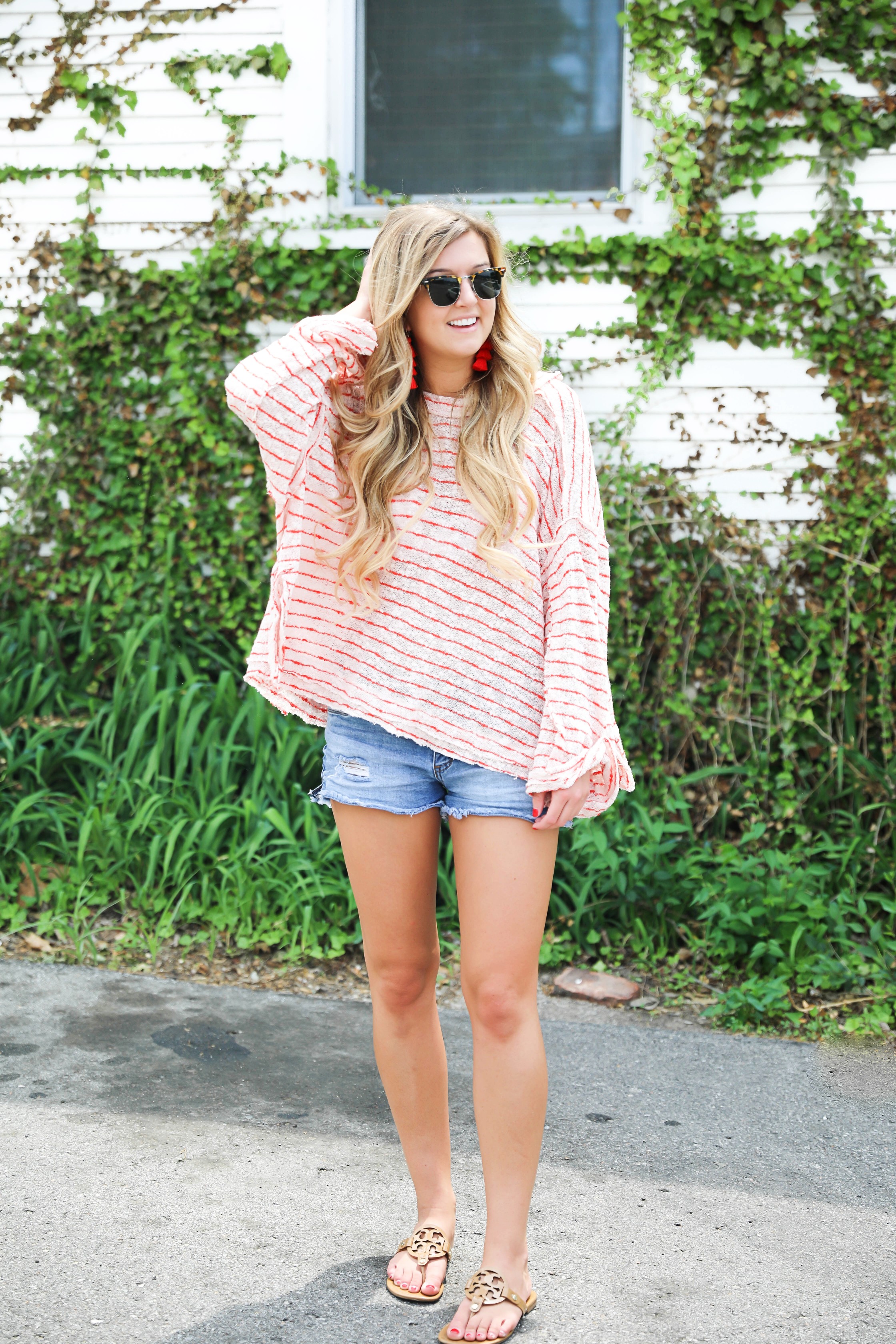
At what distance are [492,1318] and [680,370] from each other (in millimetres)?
3651

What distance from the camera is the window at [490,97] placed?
4957 millimetres

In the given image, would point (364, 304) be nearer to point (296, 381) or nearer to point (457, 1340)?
point (296, 381)

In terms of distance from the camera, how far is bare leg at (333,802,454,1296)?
220 cm

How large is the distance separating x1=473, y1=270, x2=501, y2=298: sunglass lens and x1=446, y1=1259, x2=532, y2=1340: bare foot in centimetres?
174

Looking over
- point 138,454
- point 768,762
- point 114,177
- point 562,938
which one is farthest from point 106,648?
point 768,762

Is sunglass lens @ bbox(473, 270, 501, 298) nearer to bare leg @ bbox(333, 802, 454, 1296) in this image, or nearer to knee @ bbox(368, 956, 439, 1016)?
bare leg @ bbox(333, 802, 454, 1296)

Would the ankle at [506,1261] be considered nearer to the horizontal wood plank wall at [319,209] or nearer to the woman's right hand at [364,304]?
the woman's right hand at [364,304]

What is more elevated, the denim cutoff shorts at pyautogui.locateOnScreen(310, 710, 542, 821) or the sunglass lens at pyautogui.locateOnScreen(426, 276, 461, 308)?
the sunglass lens at pyautogui.locateOnScreen(426, 276, 461, 308)

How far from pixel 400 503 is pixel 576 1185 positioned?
1.60 m

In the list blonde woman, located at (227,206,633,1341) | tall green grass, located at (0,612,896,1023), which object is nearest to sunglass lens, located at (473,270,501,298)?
blonde woman, located at (227,206,633,1341)

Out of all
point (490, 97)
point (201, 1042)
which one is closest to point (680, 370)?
point (490, 97)

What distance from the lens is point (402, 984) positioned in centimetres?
226

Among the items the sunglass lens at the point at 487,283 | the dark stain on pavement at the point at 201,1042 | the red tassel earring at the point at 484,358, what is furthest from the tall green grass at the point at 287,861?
the sunglass lens at the point at 487,283

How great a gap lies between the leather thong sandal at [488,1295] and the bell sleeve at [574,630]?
2.83ft
